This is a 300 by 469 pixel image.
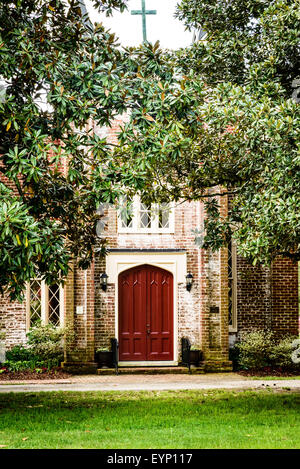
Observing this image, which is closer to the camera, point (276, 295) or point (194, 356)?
point (194, 356)

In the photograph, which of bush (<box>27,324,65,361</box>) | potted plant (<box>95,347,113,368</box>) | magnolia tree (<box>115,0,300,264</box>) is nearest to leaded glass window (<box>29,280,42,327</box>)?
bush (<box>27,324,65,361</box>)

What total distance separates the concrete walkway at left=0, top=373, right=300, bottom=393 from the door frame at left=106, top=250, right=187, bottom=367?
1.12 m

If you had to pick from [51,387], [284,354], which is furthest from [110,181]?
[284,354]

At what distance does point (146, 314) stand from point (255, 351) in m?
3.30

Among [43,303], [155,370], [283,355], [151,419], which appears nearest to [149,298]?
[155,370]

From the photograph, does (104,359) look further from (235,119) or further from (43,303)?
(235,119)

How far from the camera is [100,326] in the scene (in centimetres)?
1773

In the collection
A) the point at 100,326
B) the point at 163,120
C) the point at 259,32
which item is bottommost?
the point at 100,326

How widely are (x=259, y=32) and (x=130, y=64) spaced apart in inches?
122

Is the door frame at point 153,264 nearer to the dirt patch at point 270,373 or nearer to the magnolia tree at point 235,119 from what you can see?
the dirt patch at point 270,373

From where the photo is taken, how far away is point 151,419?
10219 mm

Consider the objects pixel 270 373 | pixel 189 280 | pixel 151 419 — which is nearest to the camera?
pixel 151 419

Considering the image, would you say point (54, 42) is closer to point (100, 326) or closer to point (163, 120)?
point (163, 120)

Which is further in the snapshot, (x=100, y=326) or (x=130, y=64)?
(x=100, y=326)
